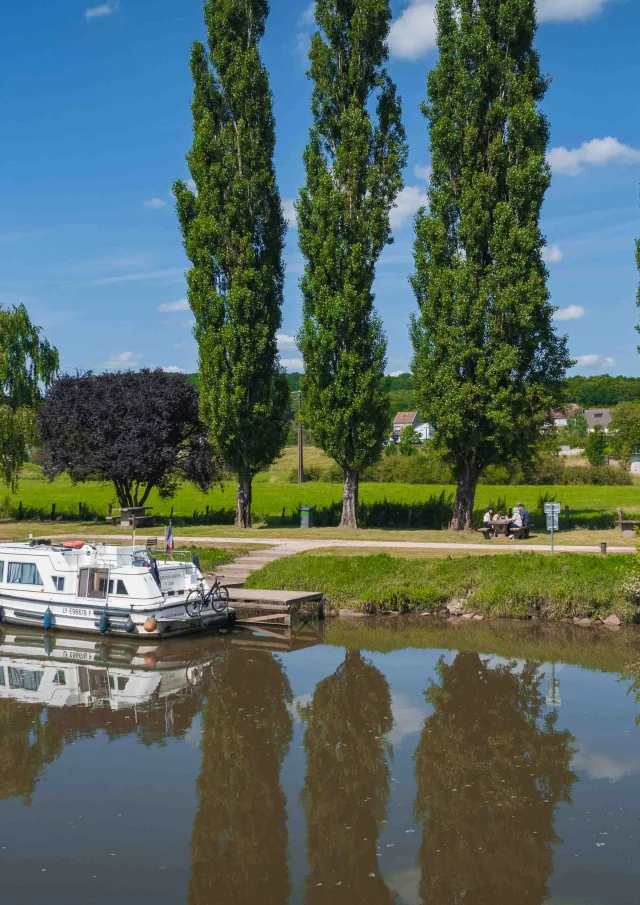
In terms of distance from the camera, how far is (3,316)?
48406 mm

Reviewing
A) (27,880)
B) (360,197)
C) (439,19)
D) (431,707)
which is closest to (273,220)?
(360,197)

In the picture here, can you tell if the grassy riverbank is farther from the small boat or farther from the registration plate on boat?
the registration plate on boat

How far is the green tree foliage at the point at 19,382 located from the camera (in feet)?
155

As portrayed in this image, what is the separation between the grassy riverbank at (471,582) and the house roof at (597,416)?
130m

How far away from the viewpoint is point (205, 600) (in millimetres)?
25422

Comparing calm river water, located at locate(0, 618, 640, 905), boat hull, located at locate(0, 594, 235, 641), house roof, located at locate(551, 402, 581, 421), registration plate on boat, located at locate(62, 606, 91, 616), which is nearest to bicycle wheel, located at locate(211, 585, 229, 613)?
boat hull, located at locate(0, 594, 235, 641)

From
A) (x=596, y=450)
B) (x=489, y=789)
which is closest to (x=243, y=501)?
(x=489, y=789)

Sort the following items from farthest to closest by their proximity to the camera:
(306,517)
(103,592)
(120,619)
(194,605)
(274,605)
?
(306,517)
(274,605)
(103,592)
(194,605)
(120,619)

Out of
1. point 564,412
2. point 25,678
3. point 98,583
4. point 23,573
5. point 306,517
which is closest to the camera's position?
point 25,678

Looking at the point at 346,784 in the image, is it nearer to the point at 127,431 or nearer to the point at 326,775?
the point at 326,775

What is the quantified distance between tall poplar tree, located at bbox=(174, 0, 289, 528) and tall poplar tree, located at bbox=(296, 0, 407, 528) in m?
2.16

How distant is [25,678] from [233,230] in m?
22.8

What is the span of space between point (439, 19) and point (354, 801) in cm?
3165

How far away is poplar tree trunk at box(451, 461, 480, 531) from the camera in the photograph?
120 ft
